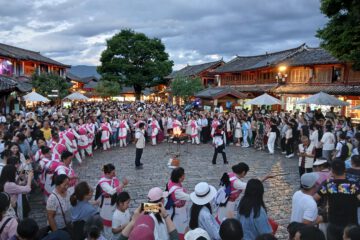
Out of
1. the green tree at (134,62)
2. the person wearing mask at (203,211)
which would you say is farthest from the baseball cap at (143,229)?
the green tree at (134,62)

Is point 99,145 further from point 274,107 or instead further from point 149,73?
point 149,73

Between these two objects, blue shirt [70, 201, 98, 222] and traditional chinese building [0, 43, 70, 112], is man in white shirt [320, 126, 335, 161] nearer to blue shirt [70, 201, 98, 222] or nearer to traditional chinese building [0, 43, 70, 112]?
blue shirt [70, 201, 98, 222]

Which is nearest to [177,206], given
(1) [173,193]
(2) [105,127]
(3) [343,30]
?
(1) [173,193]

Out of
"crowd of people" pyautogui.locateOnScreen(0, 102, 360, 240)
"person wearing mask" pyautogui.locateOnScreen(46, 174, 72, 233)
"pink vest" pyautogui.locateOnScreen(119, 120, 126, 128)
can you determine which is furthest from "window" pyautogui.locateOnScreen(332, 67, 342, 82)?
"person wearing mask" pyautogui.locateOnScreen(46, 174, 72, 233)

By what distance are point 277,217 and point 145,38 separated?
52183 millimetres

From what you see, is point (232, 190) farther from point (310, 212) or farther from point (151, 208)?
point (151, 208)

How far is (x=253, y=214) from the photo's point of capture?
4074 millimetres

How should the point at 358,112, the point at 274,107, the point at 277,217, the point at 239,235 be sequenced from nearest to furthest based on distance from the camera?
the point at 239,235, the point at 277,217, the point at 358,112, the point at 274,107

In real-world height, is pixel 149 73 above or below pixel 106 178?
above

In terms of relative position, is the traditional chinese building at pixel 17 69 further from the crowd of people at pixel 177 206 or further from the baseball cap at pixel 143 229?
the baseball cap at pixel 143 229

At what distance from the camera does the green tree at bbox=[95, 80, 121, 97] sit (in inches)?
2016

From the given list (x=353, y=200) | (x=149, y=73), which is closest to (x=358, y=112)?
(x=353, y=200)

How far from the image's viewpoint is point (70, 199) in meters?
4.93

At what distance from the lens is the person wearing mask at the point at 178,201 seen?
5.12 meters
